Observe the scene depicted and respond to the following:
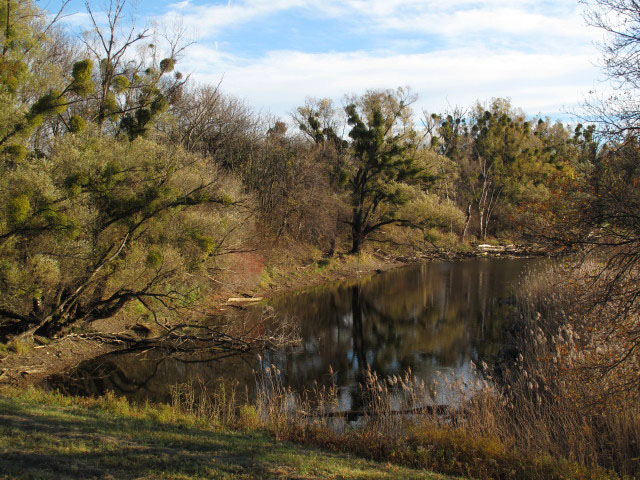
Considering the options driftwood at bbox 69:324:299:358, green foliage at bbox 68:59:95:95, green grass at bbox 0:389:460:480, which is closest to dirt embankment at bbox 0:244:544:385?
driftwood at bbox 69:324:299:358

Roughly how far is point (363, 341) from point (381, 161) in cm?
2011

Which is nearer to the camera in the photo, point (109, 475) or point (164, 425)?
point (109, 475)

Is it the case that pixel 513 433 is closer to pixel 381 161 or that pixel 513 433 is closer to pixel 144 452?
pixel 144 452

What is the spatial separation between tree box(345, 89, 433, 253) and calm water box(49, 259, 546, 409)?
6661 millimetres

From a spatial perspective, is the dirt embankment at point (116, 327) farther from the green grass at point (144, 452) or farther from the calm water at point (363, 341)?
the green grass at point (144, 452)

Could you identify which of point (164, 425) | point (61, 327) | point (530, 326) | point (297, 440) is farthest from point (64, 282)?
point (530, 326)

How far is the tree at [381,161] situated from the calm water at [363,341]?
6.66m

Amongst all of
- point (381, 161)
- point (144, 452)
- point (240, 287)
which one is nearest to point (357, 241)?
point (381, 161)

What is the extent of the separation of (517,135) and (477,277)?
26.5 meters

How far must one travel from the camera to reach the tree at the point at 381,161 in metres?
37.9

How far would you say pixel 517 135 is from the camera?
2152 inches

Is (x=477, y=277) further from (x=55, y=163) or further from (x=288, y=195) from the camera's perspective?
(x=55, y=163)

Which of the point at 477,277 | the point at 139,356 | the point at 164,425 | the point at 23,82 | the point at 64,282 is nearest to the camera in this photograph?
the point at 164,425

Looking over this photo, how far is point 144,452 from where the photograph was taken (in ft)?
23.6
